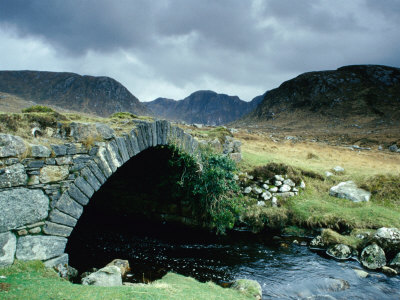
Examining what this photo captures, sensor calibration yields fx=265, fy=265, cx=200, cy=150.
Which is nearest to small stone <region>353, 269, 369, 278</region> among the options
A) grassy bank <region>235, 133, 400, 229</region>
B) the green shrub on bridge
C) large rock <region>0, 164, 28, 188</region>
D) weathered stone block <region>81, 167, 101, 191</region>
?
grassy bank <region>235, 133, 400, 229</region>

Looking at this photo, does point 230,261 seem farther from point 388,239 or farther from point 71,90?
point 71,90

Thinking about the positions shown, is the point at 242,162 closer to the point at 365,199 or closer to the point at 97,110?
the point at 365,199

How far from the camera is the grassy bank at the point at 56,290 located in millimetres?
4345

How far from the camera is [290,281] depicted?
8.04 meters

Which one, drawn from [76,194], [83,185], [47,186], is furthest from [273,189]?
[47,186]

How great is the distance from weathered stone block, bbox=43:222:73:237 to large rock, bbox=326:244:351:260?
29.6 ft

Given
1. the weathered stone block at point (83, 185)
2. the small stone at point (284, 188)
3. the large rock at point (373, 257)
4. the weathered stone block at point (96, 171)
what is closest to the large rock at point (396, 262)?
the large rock at point (373, 257)

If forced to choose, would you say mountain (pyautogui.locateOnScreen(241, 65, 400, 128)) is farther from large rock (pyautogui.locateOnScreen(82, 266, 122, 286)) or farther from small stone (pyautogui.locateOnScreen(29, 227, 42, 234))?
small stone (pyautogui.locateOnScreen(29, 227, 42, 234))

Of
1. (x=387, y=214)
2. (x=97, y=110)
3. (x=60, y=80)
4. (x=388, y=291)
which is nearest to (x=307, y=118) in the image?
(x=97, y=110)

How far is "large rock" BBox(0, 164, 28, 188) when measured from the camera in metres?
5.03

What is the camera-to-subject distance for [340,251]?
9.73 m

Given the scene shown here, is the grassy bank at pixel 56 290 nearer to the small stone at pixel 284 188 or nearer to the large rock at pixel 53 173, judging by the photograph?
the large rock at pixel 53 173

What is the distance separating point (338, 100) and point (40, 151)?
8617 cm

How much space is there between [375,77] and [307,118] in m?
29.4
